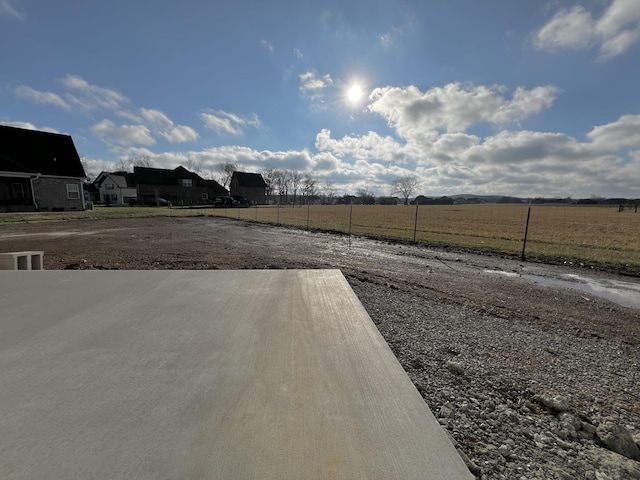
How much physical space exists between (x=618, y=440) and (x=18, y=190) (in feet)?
99.7

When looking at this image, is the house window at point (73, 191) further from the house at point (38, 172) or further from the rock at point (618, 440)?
the rock at point (618, 440)

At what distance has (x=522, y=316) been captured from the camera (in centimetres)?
397

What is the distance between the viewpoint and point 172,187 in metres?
51.1

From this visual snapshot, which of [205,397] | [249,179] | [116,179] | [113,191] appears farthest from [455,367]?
[249,179]

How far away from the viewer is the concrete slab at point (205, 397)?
122 cm

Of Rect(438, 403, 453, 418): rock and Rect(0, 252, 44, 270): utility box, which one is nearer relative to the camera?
Rect(438, 403, 453, 418): rock

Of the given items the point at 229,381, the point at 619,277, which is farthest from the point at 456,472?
the point at 619,277

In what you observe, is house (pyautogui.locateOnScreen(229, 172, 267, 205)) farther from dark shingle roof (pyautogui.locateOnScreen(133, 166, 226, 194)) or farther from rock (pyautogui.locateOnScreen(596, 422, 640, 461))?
rock (pyautogui.locateOnScreen(596, 422, 640, 461))

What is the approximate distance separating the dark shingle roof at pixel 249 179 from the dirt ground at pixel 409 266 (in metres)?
55.8

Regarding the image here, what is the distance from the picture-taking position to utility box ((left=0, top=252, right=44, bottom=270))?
451cm

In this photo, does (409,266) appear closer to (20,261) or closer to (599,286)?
(599,286)

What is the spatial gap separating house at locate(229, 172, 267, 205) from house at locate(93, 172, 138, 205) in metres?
18.9

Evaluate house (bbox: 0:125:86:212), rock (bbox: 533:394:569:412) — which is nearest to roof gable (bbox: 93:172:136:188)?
house (bbox: 0:125:86:212)

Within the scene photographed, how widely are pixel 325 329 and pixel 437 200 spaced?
99358mm
